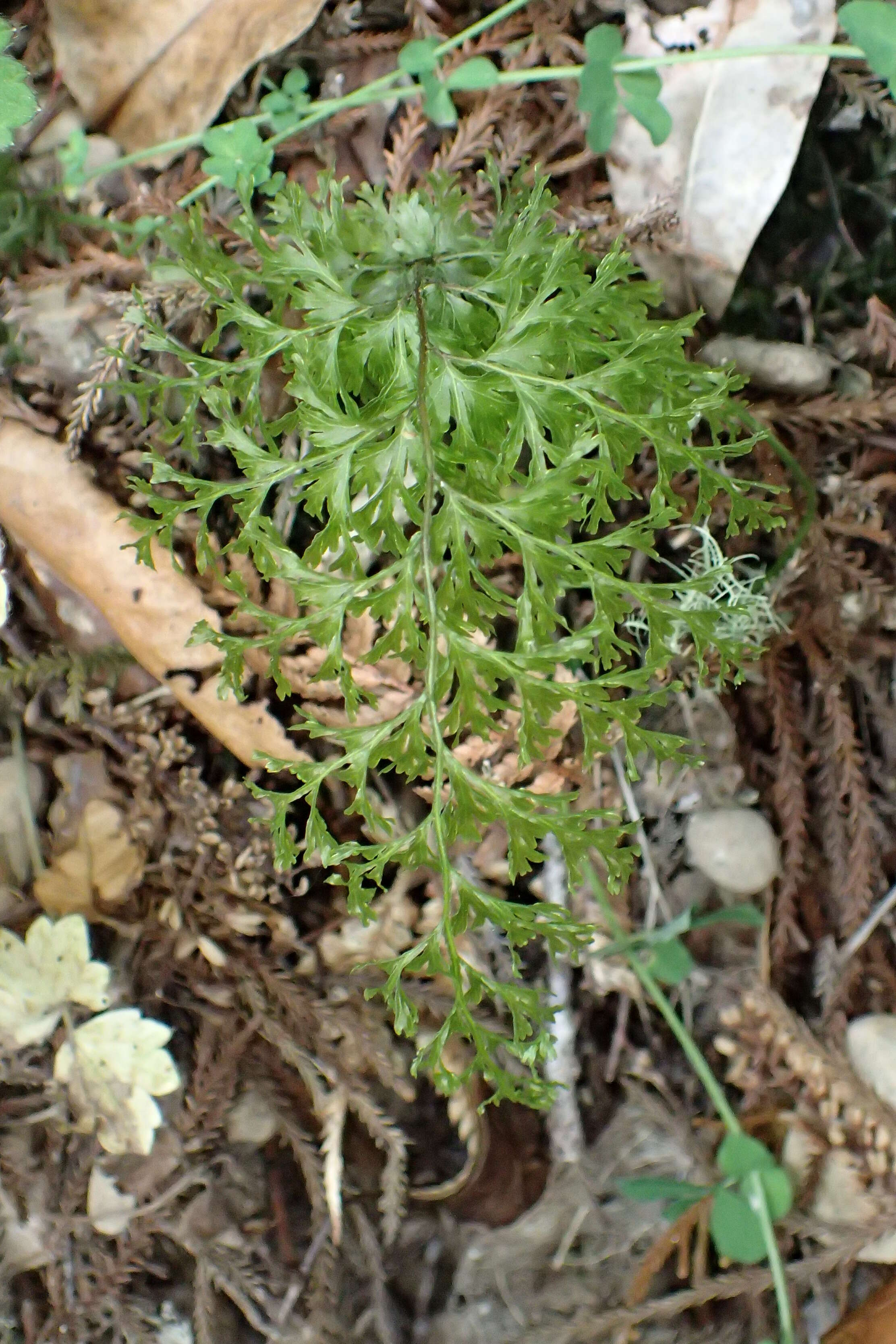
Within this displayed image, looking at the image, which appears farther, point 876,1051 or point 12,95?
point 876,1051

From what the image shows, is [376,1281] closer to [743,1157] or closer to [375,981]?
[375,981]

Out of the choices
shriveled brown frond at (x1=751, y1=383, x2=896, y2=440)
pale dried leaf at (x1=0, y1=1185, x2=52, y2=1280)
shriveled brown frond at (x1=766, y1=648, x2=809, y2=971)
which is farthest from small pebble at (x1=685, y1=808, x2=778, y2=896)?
pale dried leaf at (x1=0, y1=1185, x2=52, y2=1280)

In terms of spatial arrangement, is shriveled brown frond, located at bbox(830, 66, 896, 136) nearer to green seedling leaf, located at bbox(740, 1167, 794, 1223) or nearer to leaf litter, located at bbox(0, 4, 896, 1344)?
leaf litter, located at bbox(0, 4, 896, 1344)

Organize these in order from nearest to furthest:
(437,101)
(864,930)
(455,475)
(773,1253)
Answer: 1. (455,475)
2. (437,101)
3. (773,1253)
4. (864,930)

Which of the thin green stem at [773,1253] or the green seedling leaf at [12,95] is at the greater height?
the green seedling leaf at [12,95]

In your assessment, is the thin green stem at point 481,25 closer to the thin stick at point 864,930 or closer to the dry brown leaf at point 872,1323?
the thin stick at point 864,930

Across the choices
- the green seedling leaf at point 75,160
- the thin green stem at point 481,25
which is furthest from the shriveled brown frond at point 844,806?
the green seedling leaf at point 75,160

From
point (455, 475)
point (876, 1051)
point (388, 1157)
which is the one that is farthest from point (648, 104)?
point (388, 1157)

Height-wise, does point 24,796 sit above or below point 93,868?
above
